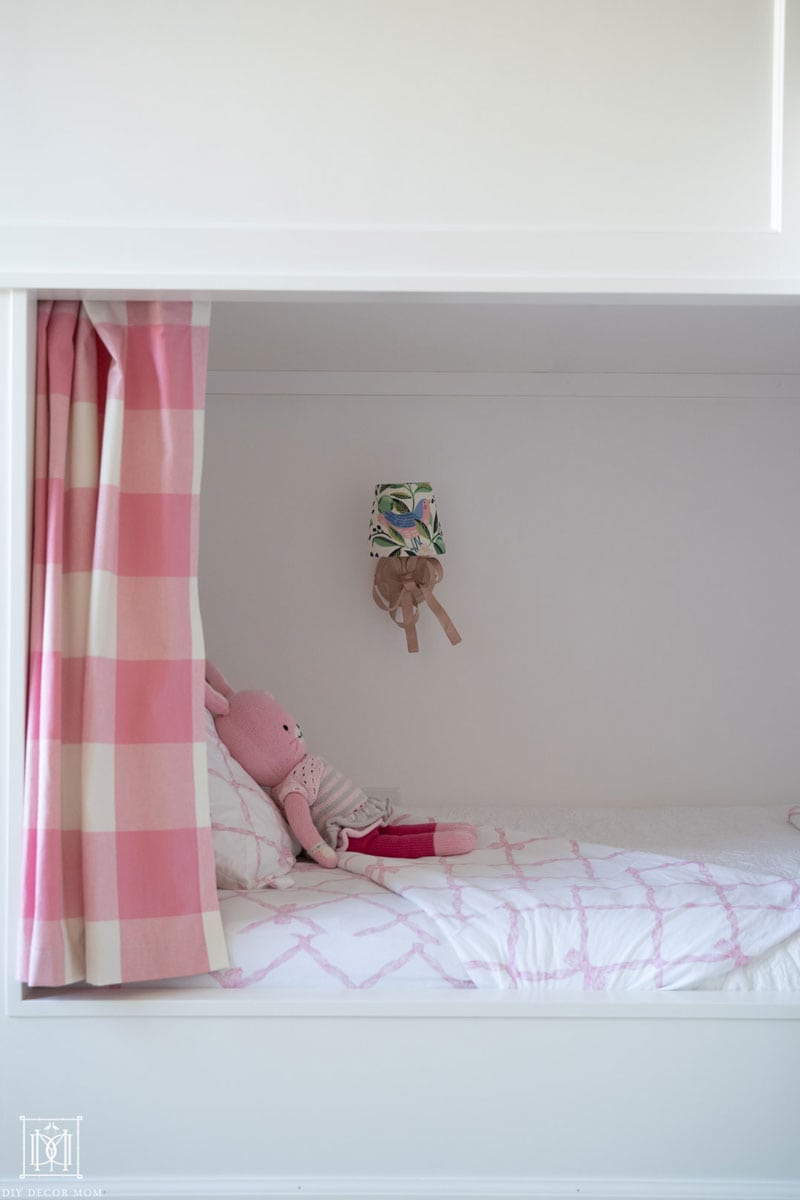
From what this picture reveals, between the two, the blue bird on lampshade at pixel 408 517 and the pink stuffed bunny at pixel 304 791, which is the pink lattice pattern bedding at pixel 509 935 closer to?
the pink stuffed bunny at pixel 304 791

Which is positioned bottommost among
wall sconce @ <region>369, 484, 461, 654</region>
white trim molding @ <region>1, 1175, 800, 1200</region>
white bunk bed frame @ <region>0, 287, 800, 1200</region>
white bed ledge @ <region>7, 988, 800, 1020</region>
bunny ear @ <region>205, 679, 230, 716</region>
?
white trim molding @ <region>1, 1175, 800, 1200</region>

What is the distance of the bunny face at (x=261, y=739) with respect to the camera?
2.29 meters

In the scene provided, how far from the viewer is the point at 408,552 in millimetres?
2791

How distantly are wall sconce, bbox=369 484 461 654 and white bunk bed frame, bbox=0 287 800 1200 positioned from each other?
1.06m

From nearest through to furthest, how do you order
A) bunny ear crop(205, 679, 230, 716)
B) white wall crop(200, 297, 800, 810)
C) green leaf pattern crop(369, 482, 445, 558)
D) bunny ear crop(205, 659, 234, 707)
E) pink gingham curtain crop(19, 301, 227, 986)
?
pink gingham curtain crop(19, 301, 227, 986)
bunny ear crop(205, 679, 230, 716)
bunny ear crop(205, 659, 234, 707)
green leaf pattern crop(369, 482, 445, 558)
white wall crop(200, 297, 800, 810)

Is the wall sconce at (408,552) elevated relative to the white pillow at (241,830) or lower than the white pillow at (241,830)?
elevated

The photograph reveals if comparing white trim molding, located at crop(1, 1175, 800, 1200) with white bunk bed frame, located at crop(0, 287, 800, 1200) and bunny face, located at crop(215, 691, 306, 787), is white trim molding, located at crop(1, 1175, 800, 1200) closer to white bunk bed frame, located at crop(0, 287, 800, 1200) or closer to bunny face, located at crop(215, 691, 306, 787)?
white bunk bed frame, located at crop(0, 287, 800, 1200)

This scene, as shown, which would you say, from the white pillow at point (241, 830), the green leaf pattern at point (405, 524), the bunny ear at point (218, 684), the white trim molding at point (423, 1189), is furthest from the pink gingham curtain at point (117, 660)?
the green leaf pattern at point (405, 524)

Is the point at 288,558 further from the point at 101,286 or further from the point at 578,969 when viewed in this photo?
the point at 578,969

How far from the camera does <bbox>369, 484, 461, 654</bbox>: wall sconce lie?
279 cm

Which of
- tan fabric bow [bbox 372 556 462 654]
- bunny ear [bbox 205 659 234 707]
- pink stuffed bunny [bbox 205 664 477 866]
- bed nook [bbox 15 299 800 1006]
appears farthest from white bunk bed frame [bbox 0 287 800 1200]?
tan fabric bow [bbox 372 556 462 654]

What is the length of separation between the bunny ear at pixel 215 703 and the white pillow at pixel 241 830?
41mm

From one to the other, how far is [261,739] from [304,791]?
0.47ft

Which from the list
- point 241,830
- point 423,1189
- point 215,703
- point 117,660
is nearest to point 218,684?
point 215,703
